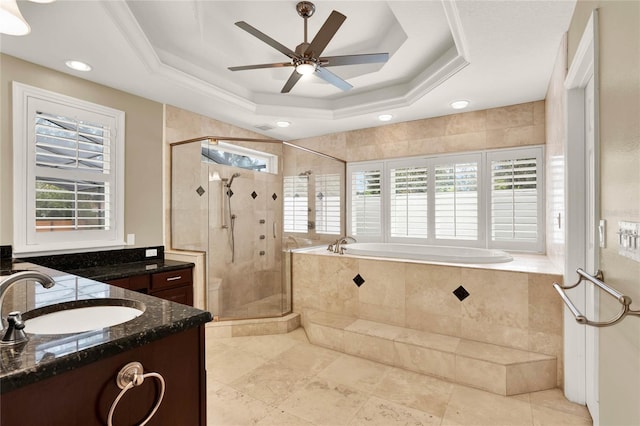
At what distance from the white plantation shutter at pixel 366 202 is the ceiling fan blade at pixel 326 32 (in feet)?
7.86

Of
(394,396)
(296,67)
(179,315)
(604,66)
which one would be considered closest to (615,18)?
(604,66)

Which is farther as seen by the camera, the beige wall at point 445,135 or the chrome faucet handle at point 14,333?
the beige wall at point 445,135

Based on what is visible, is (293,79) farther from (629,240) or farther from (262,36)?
(629,240)

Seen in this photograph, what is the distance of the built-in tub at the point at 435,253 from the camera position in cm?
292

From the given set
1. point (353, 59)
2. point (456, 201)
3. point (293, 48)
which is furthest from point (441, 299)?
point (293, 48)

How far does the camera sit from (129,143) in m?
3.07

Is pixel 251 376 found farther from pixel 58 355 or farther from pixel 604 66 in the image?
pixel 604 66

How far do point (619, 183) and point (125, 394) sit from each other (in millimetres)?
1749

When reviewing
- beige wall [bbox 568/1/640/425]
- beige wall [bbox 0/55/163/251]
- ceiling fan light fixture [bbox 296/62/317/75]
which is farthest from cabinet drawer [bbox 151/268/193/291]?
beige wall [bbox 568/1/640/425]

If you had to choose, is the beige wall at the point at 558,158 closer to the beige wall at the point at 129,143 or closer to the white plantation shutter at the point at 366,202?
the white plantation shutter at the point at 366,202

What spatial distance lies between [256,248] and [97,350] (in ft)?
9.82

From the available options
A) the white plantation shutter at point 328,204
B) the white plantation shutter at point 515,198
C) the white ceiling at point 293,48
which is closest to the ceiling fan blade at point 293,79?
the white ceiling at point 293,48

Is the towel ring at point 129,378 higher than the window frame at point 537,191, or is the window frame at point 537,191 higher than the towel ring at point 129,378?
the window frame at point 537,191

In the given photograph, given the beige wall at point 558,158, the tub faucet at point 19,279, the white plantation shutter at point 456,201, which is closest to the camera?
the tub faucet at point 19,279
